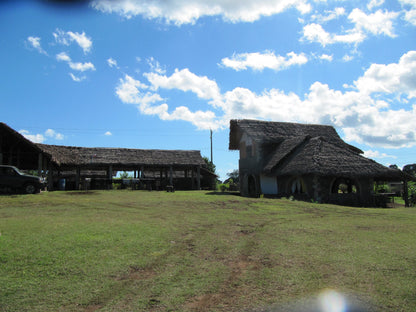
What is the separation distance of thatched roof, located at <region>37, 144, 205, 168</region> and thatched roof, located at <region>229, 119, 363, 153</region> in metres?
5.53

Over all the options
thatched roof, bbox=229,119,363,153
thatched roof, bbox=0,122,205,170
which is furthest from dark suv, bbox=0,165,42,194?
thatched roof, bbox=229,119,363,153

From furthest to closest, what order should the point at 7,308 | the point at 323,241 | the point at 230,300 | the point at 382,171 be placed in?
1. the point at 382,171
2. the point at 323,241
3. the point at 230,300
4. the point at 7,308

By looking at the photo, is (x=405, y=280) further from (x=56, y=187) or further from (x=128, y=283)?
(x=56, y=187)

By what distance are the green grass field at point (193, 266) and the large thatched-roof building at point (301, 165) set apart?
33.4 ft

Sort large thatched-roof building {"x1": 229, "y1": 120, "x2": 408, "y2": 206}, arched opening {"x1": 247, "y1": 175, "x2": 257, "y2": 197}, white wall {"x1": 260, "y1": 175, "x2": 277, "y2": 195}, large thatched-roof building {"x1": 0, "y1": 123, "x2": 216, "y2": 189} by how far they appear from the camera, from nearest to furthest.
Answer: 1. large thatched-roof building {"x1": 229, "y1": 120, "x2": 408, "y2": 206}
2. large thatched-roof building {"x1": 0, "y1": 123, "x2": 216, "y2": 189}
3. white wall {"x1": 260, "y1": 175, "x2": 277, "y2": 195}
4. arched opening {"x1": 247, "y1": 175, "x2": 257, "y2": 197}

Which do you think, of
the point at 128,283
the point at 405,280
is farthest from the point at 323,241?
the point at 128,283

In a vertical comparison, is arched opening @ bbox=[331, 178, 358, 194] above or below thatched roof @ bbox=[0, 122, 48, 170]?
below

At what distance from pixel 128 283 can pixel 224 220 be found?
217 inches

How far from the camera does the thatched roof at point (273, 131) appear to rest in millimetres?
25422

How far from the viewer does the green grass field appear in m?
3.86

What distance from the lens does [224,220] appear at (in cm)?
962

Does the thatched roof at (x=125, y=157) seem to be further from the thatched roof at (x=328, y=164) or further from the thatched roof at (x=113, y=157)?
the thatched roof at (x=328, y=164)

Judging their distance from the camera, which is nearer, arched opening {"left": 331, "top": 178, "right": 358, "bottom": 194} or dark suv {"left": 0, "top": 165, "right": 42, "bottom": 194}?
dark suv {"left": 0, "top": 165, "right": 42, "bottom": 194}

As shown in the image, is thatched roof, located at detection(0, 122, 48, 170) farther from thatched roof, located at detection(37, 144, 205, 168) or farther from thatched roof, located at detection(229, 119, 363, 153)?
thatched roof, located at detection(229, 119, 363, 153)
